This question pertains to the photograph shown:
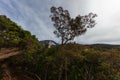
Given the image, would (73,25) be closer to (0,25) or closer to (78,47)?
(78,47)

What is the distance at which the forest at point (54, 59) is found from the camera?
78.3ft

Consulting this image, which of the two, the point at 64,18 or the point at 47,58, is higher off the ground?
the point at 64,18

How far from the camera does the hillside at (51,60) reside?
24516mm

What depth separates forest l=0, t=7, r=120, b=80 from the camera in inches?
939

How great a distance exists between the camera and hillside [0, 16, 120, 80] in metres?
24.5

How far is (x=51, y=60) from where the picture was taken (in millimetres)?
26250

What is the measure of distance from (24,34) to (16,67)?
4513 mm

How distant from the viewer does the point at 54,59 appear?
25.7 m

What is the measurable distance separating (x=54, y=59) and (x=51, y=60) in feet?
2.11

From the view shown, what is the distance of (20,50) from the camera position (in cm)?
2630

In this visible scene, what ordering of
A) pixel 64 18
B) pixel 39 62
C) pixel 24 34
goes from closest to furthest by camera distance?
pixel 64 18, pixel 39 62, pixel 24 34

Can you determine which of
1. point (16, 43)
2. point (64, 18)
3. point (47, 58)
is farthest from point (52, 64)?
point (64, 18)

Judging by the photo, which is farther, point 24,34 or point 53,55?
point 24,34

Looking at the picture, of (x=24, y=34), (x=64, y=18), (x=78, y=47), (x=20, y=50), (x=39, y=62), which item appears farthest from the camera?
(x=24, y=34)
